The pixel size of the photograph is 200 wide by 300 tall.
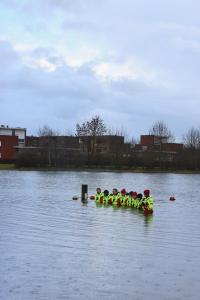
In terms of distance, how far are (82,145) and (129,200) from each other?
81.5 meters

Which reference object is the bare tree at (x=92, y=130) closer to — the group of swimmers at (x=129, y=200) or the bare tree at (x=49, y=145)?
the bare tree at (x=49, y=145)

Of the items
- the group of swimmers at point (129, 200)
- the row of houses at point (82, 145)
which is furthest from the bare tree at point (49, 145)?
the group of swimmers at point (129, 200)

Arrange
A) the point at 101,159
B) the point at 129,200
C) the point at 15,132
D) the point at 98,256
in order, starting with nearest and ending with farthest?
the point at 98,256
the point at 129,200
the point at 101,159
the point at 15,132

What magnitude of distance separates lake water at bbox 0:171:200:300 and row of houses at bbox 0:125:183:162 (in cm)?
7310

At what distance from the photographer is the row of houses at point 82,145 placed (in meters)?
98.6

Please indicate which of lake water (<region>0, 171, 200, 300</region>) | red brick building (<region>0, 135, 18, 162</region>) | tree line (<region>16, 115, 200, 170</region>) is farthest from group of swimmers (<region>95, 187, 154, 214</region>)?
red brick building (<region>0, 135, 18, 162</region>)

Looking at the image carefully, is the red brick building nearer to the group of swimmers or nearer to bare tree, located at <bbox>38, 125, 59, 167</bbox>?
bare tree, located at <bbox>38, 125, 59, 167</bbox>

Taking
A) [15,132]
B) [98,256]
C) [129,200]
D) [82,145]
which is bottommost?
[98,256]

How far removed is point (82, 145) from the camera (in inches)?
4311

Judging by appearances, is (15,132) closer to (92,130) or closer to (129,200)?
(92,130)

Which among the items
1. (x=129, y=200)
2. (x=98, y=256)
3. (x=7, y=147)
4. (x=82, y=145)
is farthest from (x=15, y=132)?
(x=98, y=256)

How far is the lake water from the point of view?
32.8ft

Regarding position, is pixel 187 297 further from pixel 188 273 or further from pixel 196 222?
pixel 196 222

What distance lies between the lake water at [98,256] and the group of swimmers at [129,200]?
1144 mm
